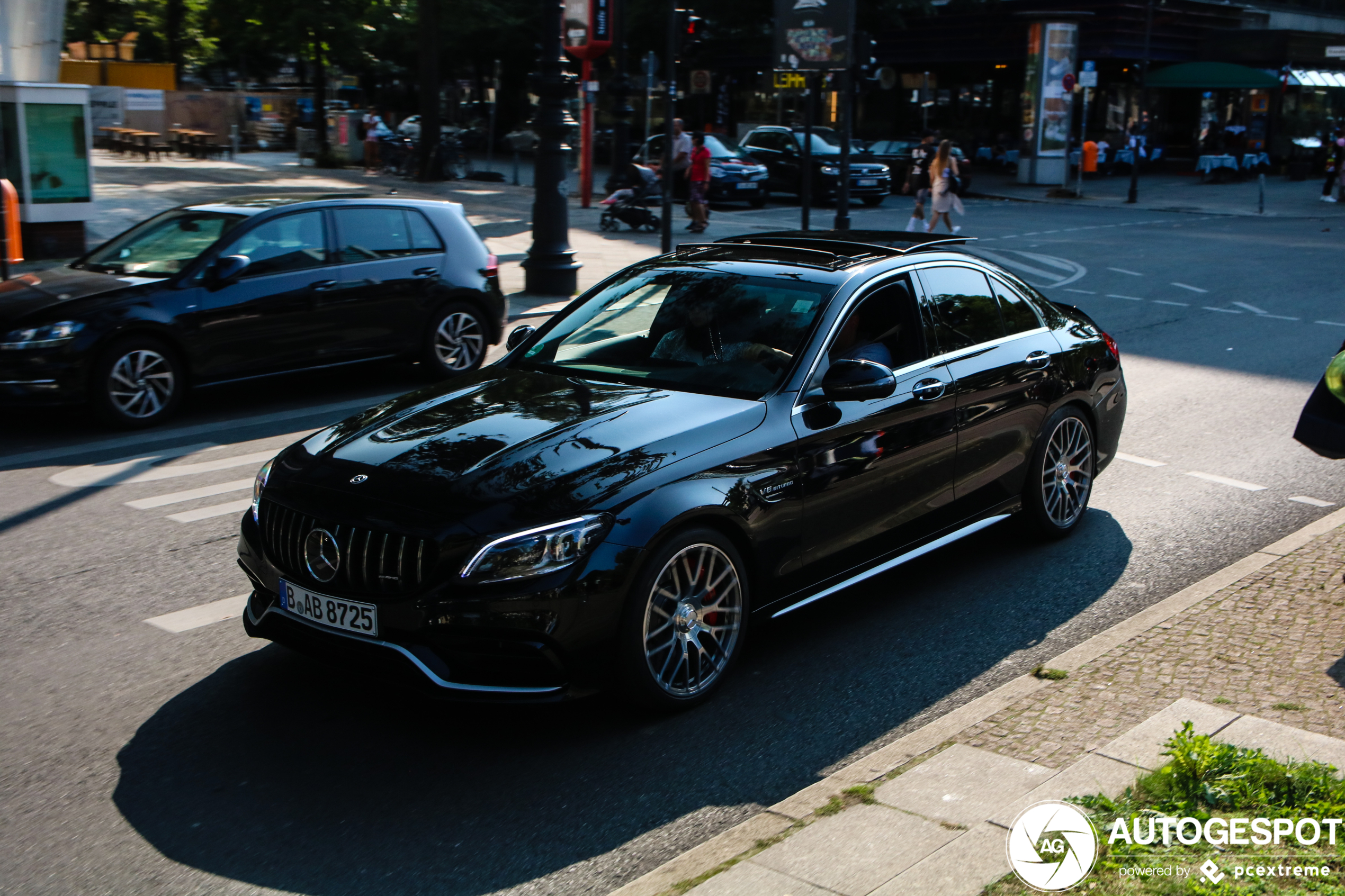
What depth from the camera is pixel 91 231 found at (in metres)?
20.8

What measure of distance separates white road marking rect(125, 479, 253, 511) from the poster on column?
34662 millimetres

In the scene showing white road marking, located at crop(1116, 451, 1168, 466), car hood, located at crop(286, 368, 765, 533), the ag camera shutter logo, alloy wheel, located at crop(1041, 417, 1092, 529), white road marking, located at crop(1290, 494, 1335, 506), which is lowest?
white road marking, located at crop(1290, 494, 1335, 506)

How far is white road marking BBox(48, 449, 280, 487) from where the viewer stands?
7.90 metres

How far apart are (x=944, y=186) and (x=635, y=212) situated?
555 cm

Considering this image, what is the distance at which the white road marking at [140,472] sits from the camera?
311 inches

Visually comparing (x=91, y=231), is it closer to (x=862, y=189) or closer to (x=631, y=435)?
(x=862, y=189)

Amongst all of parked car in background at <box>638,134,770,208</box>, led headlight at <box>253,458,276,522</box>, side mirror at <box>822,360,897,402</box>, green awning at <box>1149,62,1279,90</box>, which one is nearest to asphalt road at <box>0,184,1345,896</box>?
led headlight at <box>253,458,276,522</box>

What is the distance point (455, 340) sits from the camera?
36.9ft

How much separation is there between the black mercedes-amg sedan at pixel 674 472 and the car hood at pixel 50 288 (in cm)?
454

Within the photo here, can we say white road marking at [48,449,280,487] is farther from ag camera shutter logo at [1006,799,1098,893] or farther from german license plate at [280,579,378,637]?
ag camera shutter logo at [1006,799,1098,893]

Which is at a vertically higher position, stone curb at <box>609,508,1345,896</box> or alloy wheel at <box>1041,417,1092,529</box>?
alloy wheel at <box>1041,417,1092,529</box>

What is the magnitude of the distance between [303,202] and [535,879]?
306 inches

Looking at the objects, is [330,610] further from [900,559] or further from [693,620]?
[900,559]

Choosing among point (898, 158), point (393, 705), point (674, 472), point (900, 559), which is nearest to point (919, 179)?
point (898, 158)
